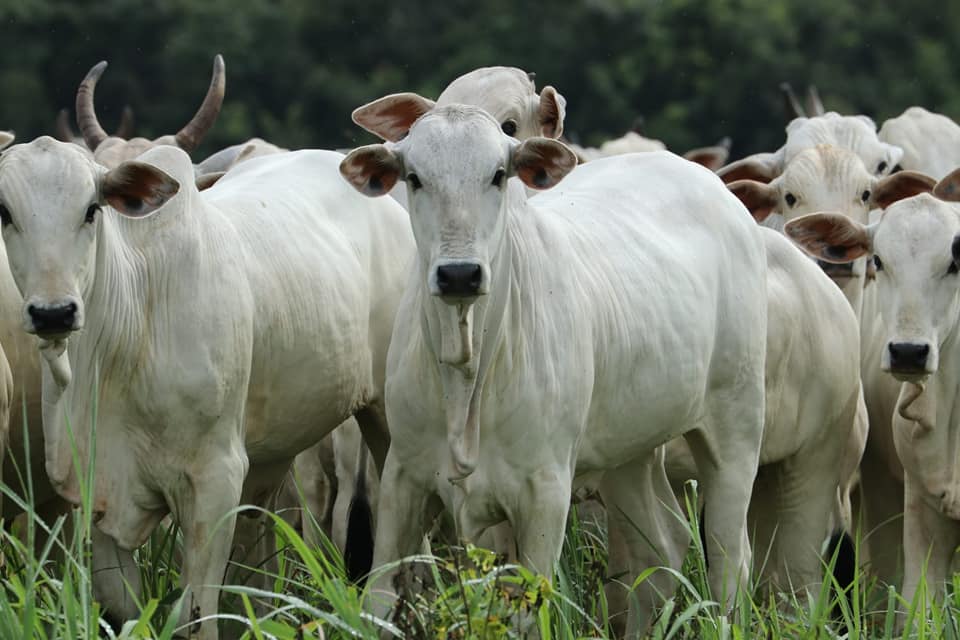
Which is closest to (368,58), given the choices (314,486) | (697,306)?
(314,486)

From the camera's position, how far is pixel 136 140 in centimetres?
973

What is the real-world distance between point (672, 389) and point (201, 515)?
4.86 ft

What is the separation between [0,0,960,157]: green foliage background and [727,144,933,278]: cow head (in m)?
18.4

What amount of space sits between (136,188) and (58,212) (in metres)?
0.28

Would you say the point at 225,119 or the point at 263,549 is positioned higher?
the point at 225,119

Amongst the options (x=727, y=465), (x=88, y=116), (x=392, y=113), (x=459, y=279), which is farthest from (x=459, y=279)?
(x=88, y=116)

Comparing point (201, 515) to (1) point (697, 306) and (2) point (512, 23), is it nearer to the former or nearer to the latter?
(1) point (697, 306)

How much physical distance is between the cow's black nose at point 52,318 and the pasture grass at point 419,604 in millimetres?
475

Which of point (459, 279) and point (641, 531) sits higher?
point (459, 279)

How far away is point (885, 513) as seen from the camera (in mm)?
8422

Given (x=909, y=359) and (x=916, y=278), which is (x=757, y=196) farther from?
(x=909, y=359)

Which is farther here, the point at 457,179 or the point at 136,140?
the point at 136,140

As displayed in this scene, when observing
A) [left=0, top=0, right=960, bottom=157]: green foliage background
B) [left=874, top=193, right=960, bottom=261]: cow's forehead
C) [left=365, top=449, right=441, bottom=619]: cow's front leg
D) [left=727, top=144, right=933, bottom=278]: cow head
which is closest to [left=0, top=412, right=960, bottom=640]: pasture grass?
[left=365, top=449, right=441, bottom=619]: cow's front leg

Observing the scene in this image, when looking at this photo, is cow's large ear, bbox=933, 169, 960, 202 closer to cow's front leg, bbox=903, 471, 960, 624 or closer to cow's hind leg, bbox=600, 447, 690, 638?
cow's front leg, bbox=903, 471, 960, 624
